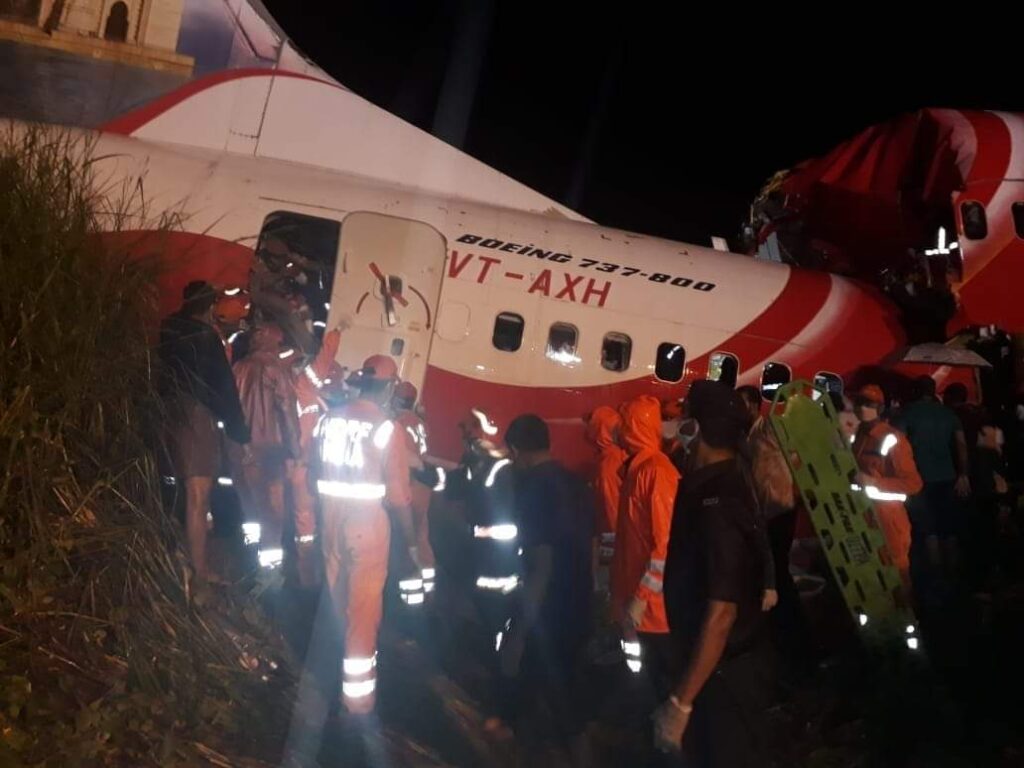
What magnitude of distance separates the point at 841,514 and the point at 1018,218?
15.5ft

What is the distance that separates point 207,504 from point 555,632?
2301mm

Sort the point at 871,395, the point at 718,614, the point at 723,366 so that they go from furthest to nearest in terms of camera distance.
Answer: the point at 723,366 → the point at 871,395 → the point at 718,614

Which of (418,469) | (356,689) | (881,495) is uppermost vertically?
(881,495)

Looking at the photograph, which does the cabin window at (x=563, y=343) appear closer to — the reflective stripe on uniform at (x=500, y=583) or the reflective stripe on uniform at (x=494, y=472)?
the reflective stripe on uniform at (x=494, y=472)

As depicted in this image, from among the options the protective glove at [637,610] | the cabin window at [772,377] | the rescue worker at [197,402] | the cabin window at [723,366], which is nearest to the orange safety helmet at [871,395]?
the cabin window at [772,377]

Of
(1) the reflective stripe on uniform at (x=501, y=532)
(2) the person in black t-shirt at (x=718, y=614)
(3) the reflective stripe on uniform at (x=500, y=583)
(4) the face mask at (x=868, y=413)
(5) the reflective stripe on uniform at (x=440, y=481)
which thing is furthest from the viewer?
(4) the face mask at (x=868, y=413)

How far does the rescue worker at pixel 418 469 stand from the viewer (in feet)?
24.1

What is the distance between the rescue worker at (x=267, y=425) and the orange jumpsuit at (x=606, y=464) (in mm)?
2160

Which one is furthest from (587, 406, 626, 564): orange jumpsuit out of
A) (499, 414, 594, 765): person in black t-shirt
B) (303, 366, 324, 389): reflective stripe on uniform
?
(303, 366, 324, 389): reflective stripe on uniform

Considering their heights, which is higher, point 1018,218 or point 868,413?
point 1018,218

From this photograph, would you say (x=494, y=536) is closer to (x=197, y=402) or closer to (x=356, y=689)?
(x=356, y=689)

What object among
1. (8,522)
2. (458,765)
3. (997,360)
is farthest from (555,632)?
(997,360)

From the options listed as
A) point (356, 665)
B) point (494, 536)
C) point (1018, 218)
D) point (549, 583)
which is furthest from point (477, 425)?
point (1018, 218)

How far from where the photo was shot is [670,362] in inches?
336
